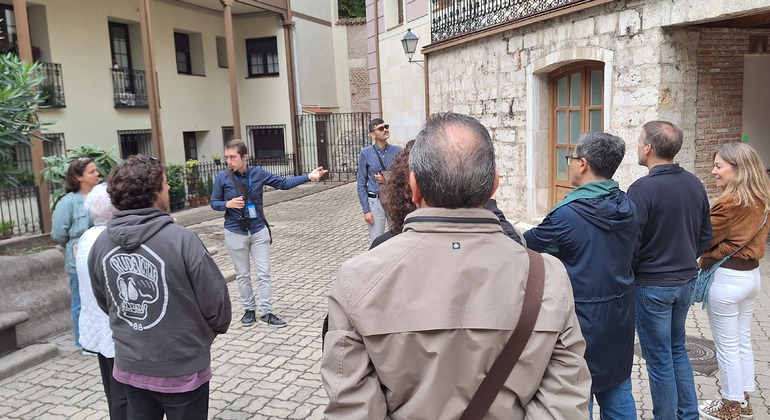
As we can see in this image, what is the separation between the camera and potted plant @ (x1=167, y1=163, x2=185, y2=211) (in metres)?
15.2

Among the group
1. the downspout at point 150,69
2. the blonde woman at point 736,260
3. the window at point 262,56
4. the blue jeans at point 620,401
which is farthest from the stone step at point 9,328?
the window at point 262,56

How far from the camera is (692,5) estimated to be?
684cm

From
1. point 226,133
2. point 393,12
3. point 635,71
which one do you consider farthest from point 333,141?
point 635,71

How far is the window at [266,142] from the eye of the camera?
2181 centimetres

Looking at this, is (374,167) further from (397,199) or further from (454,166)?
(454,166)

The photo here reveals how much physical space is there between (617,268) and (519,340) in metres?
1.46

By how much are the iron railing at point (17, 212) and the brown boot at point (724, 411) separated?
10752 millimetres

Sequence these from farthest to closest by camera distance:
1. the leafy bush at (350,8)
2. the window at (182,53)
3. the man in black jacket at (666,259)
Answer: the leafy bush at (350,8), the window at (182,53), the man in black jacket at (666,259)

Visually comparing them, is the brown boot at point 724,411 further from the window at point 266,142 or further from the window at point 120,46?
the window at point 266,142

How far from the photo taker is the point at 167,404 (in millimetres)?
2814

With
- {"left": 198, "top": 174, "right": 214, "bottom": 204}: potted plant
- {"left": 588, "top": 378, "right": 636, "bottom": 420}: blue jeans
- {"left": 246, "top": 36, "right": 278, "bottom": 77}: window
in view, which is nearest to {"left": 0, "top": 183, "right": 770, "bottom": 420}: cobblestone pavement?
{"left": 588, "top": 378, "right": 636, "bottom": 420}: blue jeans

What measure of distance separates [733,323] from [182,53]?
1938 centimetres

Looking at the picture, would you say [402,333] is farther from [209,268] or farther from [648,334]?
[648,334]

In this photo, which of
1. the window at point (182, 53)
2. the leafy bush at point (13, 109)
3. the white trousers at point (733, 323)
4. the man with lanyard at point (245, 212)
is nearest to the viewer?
the white trousers at point (733, 323)
